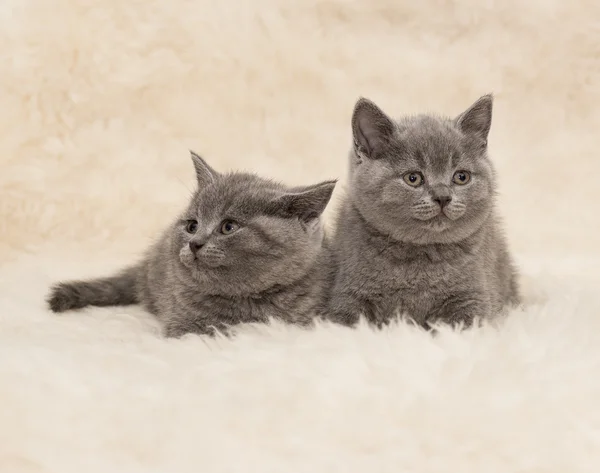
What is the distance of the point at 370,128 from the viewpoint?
6.04 feet

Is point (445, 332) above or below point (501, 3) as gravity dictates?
below

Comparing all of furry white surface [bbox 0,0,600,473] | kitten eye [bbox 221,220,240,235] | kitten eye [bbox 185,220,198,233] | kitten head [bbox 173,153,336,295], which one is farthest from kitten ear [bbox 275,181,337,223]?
furry white surface [bbox 0,0,600,473]

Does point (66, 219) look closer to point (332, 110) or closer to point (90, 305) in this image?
point (90, 305)

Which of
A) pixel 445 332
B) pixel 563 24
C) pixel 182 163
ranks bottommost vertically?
pixel 182 163

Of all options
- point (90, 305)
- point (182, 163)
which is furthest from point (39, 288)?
point (182, 163)

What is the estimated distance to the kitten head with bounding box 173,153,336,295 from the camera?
1769mm

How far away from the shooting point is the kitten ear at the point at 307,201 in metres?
1.80

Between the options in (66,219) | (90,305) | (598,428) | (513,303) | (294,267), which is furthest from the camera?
(66,219)

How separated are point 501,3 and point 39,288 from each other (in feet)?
6.74

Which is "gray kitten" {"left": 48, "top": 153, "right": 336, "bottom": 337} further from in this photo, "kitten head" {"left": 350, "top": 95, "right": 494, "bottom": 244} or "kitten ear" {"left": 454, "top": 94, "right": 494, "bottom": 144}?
"kitten ear" {"left": 454, "top": 94, "right": 494, "bottom": 144}

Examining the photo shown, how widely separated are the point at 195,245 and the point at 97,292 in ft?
2.17

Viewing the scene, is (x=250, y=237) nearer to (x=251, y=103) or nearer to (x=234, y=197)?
(x=234, y=197)

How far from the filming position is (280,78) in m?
3.04

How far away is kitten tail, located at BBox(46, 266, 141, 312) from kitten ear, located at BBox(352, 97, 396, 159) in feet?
2.89
